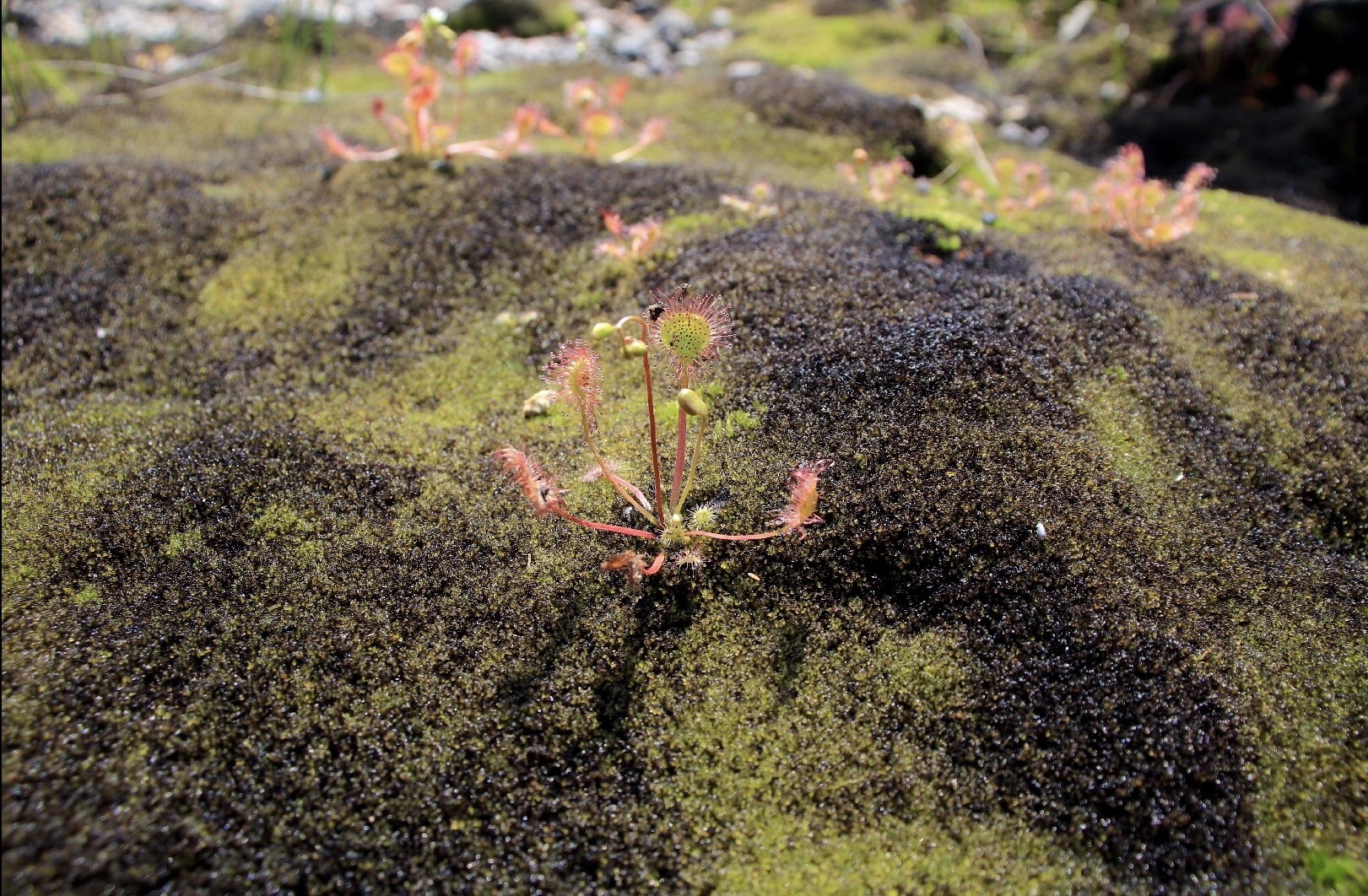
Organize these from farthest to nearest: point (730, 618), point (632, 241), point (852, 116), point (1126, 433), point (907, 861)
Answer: point (852, 116) → point (632, 241) → point (1126, 433) → point (730, 618) → point (907, 861)

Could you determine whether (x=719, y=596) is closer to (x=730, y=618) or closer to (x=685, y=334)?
(x=730, y=618)

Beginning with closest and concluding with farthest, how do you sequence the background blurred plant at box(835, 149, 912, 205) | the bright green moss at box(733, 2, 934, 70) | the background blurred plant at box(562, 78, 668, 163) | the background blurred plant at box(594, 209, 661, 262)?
the background blurred plant at box(594, 209, 661, 262)
the background blurred plant at box(835, 149, 912, 205)
the background blurred plant at box(562, 78, 668, 163)
the bright green moss at box(733, 2, 934, 70)

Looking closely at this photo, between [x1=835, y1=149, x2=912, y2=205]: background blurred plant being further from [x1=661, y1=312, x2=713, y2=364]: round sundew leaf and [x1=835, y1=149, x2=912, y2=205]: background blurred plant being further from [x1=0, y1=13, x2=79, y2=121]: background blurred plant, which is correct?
[x1=0, y1=13, x2=79, y2=121]: background blurred plant

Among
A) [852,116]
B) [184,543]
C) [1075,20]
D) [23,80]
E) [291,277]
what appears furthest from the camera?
[1075,20]

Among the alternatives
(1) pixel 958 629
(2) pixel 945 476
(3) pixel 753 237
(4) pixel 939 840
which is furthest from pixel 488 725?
(3) pixel 753 237

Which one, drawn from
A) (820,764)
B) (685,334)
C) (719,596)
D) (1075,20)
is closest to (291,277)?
(685,334)

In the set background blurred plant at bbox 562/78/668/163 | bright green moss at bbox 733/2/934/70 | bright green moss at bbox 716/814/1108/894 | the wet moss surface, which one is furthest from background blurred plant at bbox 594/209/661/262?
bright green moss at bbox 733/2/934/70
